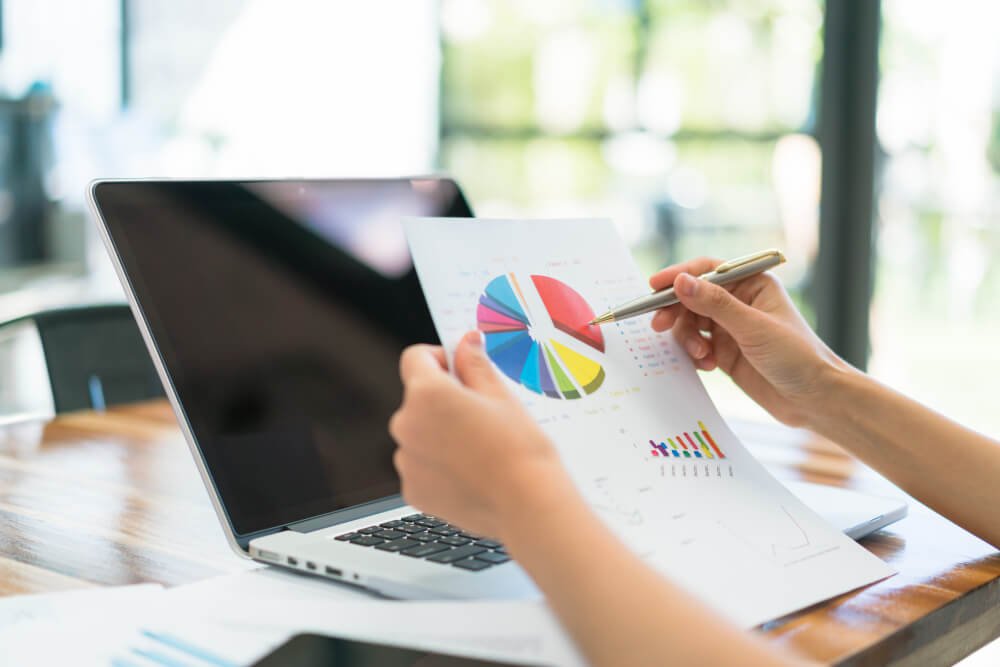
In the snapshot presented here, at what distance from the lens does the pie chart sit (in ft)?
2.16

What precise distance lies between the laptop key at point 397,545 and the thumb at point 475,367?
0.14 m

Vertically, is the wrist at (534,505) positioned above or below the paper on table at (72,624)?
above


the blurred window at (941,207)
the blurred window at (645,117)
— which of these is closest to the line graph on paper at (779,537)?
the blurred window at (941,207)

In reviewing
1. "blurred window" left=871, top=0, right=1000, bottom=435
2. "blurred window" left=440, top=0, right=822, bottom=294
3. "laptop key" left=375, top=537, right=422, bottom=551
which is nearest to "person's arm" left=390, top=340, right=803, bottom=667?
"laptop key" left=375, top=537, right=422, bottom=551

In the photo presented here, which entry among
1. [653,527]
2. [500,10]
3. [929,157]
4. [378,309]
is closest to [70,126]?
[500,10]

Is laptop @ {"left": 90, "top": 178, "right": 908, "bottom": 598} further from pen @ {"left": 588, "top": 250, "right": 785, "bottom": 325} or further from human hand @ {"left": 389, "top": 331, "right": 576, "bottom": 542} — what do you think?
pen @ {"left": 588, "top": 250, "right": 785, "bottom": 325}

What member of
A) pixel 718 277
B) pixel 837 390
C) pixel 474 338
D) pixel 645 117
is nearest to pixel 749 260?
pixel 718 277

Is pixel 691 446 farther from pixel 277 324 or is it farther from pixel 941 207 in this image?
pixel 941 207

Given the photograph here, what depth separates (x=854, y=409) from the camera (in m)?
0.82

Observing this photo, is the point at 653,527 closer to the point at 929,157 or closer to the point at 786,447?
the point at 786,447

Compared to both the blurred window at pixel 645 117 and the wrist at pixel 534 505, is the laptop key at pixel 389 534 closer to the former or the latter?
the wrist at pixel 534 505

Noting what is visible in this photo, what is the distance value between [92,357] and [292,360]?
2.48 ft

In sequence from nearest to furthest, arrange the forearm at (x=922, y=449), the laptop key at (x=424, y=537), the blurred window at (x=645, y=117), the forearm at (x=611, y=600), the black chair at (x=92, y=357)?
the forearm at (x=611, y=600) → the laptop key at (x=424, y=537) → the forearm at (x=922, y=449) → the black chair at (x=92, y=357) → the blurred window at (x=645, y=117)

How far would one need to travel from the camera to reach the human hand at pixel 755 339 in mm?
806
